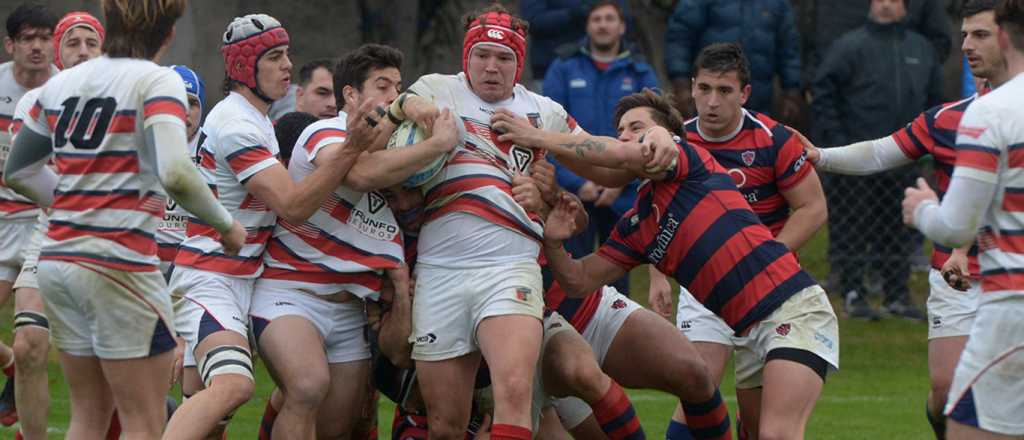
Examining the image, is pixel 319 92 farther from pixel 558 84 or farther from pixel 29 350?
pixel 558 84

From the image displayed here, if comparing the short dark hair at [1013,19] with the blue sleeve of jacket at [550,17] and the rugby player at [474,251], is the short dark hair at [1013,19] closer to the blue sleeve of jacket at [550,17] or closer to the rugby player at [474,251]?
the rugby player at [474,251]

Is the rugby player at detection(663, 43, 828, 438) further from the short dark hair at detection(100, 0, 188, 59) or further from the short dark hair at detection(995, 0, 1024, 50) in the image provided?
the short dark hair at detection(100, 0, 188, 59)

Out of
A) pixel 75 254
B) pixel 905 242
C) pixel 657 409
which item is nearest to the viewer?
pixel 75 254

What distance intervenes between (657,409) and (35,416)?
4089mm

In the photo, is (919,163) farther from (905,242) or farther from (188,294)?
(188,294)

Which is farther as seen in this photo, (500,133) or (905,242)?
(905,242)

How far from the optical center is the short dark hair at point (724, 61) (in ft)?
25.6

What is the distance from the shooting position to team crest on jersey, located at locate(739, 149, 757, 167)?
7844 millimetres

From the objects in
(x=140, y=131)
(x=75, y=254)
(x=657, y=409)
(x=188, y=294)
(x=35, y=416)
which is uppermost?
(x=140, y=131)

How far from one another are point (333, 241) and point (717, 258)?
5.45 ft

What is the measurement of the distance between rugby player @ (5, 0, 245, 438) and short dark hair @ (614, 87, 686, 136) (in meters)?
2.20

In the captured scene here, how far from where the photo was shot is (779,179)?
786cm

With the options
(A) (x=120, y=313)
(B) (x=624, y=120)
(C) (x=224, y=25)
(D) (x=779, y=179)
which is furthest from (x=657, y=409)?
(C) (x=224, y=25)

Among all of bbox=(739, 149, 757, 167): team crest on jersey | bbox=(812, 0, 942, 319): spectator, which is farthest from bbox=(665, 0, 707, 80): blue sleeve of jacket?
bbox=(739, 149, 757, 167): team crest on jersey
